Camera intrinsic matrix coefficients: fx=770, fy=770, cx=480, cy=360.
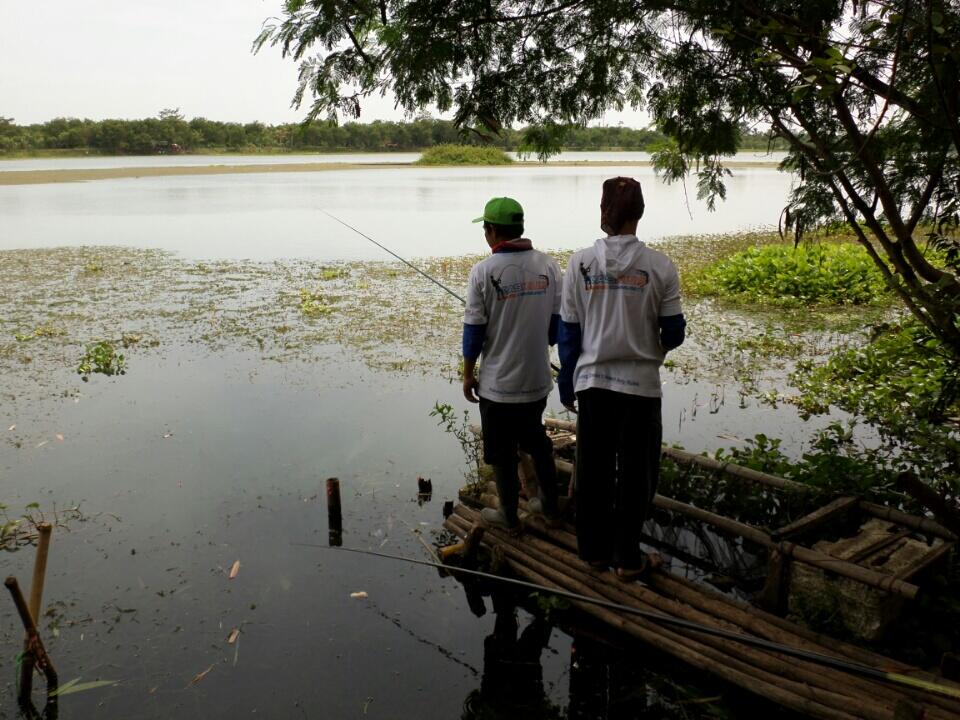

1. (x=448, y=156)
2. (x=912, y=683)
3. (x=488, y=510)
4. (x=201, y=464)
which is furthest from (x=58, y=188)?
(x=912, y=683)

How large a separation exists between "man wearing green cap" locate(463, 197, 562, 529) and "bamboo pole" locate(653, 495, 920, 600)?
80cm

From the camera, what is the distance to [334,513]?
479cm

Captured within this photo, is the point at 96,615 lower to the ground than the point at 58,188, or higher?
lower

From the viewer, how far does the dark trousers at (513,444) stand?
3701 millimetres

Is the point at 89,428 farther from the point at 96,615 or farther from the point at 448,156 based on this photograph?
the point at 448,156

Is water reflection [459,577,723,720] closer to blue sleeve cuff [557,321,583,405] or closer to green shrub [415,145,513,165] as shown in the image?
blue sleeve cuff [557,321,583,405]

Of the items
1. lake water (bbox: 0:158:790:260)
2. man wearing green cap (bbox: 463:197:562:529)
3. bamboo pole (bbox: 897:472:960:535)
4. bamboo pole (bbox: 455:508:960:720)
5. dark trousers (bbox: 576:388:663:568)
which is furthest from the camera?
lake water (bbox: 0:158:790:260)

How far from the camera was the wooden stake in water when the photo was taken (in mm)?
4703

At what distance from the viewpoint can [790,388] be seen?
7184 millimetres

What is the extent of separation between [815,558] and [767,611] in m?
0.38

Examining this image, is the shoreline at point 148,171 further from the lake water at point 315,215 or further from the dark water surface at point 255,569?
the dark water surface at point 255,569

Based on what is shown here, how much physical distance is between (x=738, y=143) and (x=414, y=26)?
1975 millimetres

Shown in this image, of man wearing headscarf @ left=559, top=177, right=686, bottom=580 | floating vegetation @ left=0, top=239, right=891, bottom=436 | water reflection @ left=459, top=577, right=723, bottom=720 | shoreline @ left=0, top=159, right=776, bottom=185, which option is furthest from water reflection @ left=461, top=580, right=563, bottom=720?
shoreline @ left=0, top=159, right=776, bottom=185

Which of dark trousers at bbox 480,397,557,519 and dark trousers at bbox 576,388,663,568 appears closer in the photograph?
dark trousers at bbox 576,388,663,568
